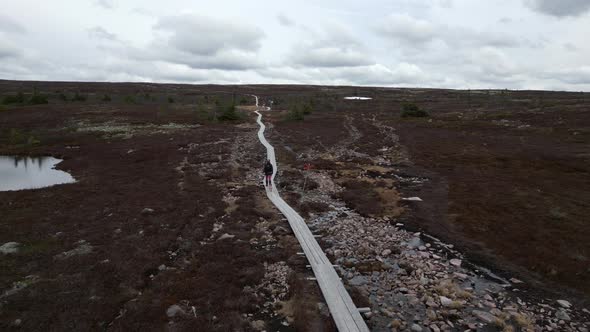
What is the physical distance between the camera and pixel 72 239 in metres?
15.6

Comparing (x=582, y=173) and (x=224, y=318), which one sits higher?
(x=582, y=173)

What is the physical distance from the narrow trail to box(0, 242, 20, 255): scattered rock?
11303mm

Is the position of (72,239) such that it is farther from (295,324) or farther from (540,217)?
(540,217)

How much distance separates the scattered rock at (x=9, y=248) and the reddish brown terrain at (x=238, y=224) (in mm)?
323

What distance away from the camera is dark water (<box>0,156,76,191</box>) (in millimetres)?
29688

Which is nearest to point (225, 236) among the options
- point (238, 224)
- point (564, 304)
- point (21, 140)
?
point (238, 224)

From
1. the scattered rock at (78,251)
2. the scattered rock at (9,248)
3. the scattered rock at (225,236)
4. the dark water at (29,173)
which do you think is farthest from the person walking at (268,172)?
the dark water at (29,173)

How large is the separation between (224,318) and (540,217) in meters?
16.6

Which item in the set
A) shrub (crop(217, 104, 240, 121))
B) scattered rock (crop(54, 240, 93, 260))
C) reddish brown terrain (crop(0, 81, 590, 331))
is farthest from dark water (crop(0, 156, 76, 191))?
shrub (crop(217, 104, 240, 121))

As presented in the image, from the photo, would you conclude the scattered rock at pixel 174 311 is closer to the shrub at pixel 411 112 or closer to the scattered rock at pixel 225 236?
the scattered rock at pixel 225 236

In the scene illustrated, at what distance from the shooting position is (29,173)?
34.6m

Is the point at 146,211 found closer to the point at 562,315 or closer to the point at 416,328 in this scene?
the point at 416,328

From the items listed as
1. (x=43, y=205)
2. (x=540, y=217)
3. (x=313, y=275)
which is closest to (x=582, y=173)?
(x=540, y=217)

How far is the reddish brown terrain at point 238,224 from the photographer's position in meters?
10.9
